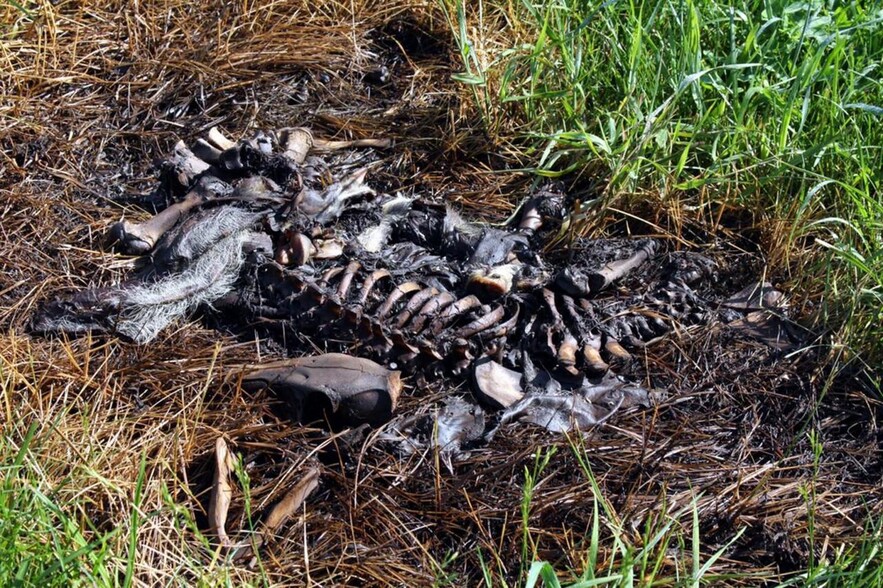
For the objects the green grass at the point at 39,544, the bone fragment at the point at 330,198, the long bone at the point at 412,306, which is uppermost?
the green grass at the point at 39,544

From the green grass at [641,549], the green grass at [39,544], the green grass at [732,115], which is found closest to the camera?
the green grass at [39,544]

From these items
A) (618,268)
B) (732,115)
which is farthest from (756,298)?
(732,115)

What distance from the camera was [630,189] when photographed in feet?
11.1

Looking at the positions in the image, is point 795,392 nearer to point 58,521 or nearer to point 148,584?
point 148,584

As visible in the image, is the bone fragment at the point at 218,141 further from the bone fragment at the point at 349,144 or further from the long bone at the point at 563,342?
the long bone at the point at 563,342

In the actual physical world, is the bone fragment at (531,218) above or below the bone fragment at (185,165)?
below

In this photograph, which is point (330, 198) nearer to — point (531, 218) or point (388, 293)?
Answer: point (388, 293)

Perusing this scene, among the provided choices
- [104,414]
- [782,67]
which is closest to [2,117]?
[104,414]

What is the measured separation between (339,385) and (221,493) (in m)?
0.46

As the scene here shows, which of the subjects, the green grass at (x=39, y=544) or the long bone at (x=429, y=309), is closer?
the green grass at (x=39, y=544)

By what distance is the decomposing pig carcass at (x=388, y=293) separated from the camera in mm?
2873

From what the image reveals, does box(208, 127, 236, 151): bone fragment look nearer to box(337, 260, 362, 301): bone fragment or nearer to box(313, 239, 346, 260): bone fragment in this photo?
box(313, 239, 346, 260): bone fragment

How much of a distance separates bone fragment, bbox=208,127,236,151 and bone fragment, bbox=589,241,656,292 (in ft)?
4.96

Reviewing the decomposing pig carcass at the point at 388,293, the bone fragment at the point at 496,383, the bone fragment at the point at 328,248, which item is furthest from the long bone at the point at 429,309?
the bone fragment at the point at 328,248
